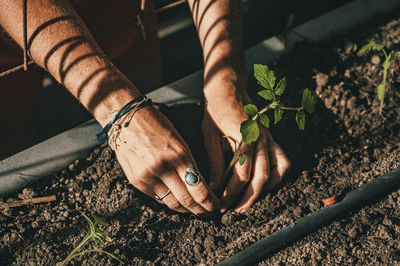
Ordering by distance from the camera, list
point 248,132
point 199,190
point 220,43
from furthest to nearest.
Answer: point 220,43, point 199,190, point 248,132

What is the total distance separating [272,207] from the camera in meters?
1.30

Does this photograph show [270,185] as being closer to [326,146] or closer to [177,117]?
[326,146]

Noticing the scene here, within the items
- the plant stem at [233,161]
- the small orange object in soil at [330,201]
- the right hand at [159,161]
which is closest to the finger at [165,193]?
the right hand at [159,161]

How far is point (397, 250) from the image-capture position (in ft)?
3.87

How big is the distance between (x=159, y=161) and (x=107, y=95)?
317mm

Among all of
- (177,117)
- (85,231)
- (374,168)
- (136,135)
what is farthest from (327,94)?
(85,231)

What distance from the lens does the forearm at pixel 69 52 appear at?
3.90 ft

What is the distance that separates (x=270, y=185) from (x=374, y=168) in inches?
17.2

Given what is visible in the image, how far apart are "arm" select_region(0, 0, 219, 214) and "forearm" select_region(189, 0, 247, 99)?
309 millimetres

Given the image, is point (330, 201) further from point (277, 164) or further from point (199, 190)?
point (199, 190)

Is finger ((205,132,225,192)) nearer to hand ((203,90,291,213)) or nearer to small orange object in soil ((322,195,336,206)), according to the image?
hand ((203,90,291,213))

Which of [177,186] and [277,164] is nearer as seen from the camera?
[177,186]

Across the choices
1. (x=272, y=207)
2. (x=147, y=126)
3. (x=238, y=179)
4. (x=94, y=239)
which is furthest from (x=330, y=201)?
(x=94, y=239)

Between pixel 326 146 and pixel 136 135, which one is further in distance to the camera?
pixel 326 146
